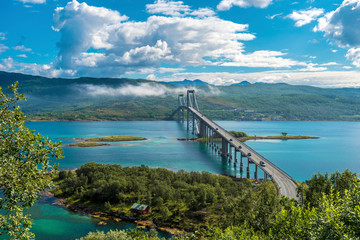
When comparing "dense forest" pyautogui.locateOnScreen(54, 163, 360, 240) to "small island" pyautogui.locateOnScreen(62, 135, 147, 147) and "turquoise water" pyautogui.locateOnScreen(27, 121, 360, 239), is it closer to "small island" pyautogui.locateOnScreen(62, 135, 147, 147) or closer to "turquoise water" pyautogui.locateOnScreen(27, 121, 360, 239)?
"turquoise water" pyautogui.locateOnScreen(27, 121, 360, 239)

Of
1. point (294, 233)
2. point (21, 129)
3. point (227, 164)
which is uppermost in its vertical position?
point (21, 129)

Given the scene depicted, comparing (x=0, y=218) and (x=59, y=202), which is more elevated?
(x=0, y=218)

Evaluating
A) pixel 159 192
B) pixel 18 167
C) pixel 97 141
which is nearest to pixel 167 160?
pixel 159 192

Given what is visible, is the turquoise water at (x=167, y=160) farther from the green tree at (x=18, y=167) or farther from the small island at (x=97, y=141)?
the green tree at (x=18, y=167)

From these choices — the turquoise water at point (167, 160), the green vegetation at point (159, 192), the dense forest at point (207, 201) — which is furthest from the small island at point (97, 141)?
the dense forest at point (207, 201)

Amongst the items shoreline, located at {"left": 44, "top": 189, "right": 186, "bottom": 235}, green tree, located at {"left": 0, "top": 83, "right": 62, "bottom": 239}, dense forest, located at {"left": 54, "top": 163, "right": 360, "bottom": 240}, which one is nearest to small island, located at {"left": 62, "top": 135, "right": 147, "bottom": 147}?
dense forest, located at {"left": 54, "top": 163, "right": 360, "bottom": 240}

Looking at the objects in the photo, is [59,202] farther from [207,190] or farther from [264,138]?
[264,138]

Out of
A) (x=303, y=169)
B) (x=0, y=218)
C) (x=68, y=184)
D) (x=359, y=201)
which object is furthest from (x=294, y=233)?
(x=303, y=169)

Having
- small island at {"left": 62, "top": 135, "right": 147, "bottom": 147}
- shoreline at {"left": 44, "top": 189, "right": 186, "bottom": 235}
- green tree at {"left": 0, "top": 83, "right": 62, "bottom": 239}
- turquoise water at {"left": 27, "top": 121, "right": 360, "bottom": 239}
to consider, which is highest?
green tree at {"left": 0, "top": 83, "right": 62, "bottom": 239}

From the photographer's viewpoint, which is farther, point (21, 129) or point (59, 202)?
point (59, 202)
